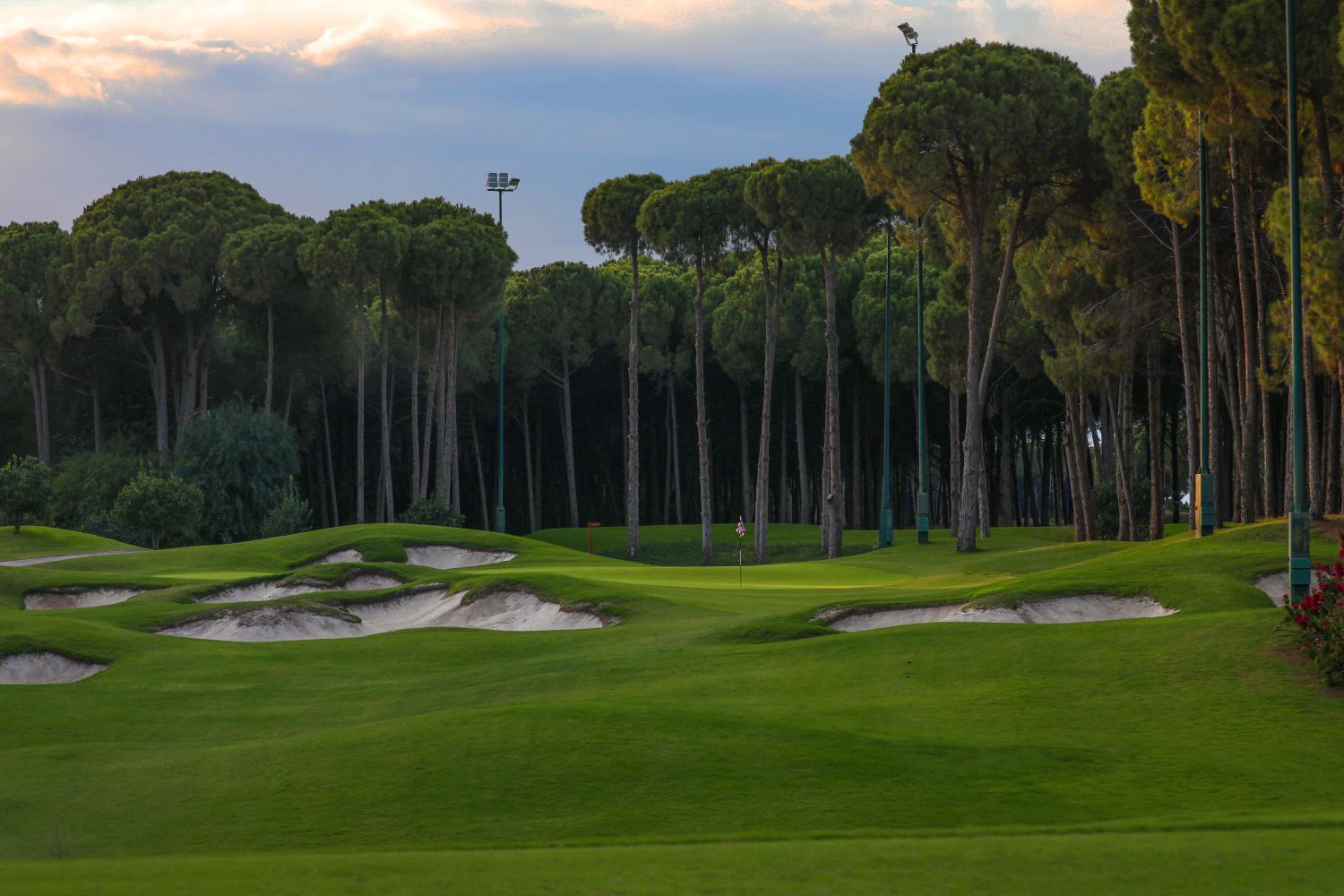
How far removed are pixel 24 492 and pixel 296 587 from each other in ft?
88.3

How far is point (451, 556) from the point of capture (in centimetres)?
4369

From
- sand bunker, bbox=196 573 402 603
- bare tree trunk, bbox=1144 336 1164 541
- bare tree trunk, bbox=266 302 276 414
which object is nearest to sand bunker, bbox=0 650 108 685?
sand bunker, bbox=196 573 402 603

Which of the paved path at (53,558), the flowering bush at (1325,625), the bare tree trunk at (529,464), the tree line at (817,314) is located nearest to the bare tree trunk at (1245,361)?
the tree line at (817,314)

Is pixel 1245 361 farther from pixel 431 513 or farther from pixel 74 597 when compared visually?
pixel 431 513

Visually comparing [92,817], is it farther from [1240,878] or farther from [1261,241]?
[1261,241]

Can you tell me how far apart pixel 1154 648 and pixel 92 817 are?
1209cm

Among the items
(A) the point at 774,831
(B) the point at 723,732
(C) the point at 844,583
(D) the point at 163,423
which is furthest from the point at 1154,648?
(D) the point at 163,423

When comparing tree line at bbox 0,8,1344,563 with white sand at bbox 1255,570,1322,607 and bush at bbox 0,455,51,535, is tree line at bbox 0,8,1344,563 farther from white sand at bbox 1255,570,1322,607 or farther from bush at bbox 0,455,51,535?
bush at bbox 0,455,51,535

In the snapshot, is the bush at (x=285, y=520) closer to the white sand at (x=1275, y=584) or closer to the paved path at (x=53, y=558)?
the paved path at (x=53, y=558)

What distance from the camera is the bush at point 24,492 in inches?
2110

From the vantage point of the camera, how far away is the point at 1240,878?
846 cm

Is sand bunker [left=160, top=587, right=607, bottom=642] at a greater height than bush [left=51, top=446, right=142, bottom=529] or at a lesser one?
lesser

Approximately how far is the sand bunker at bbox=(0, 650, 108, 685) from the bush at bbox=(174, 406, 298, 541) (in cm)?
4150

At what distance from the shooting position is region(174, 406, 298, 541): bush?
62812 mm
